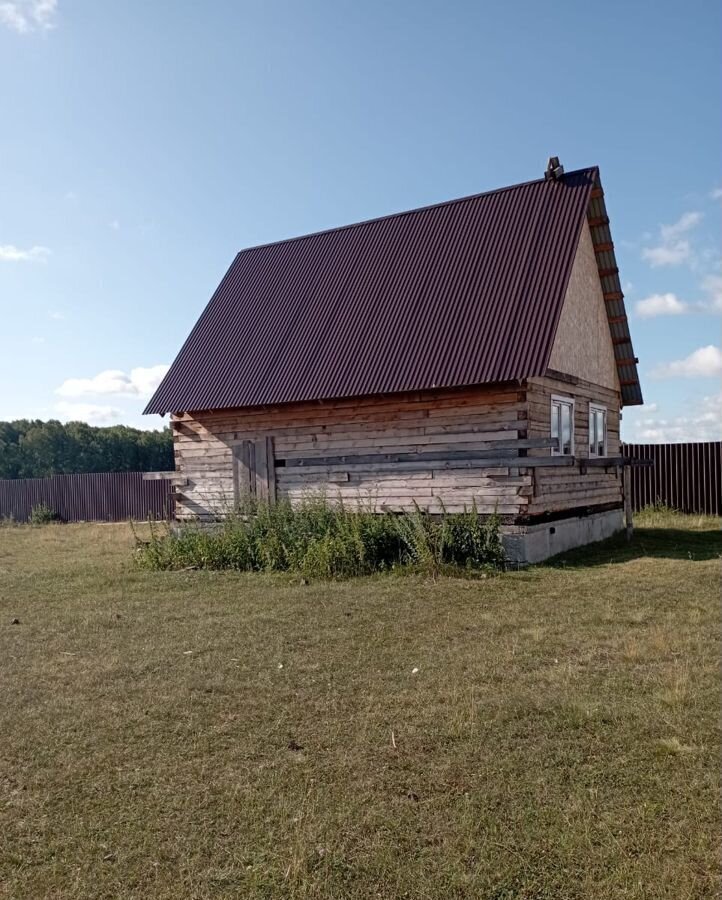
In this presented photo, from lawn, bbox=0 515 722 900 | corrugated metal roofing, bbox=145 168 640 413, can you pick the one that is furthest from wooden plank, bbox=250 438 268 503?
lawn, bbox=0 515 722 900

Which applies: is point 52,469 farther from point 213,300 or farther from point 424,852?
point 424,852

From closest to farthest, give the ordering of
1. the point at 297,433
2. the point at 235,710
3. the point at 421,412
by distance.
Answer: the point at 235,710 → the point at 421,412 → the point at 297,433

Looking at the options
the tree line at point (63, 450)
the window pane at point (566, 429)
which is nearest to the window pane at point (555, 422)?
the window pane at point (566, 429)

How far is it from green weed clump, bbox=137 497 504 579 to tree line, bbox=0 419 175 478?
42.2 metres

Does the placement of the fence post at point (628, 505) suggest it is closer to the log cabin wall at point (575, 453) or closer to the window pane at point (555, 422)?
the log cabin wall at point (575, 453)

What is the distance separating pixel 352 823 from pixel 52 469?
5347 cm

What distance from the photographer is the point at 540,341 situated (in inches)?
503

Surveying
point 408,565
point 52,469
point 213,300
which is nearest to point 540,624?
point 408,565

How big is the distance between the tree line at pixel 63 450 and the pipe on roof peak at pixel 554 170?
145 ft

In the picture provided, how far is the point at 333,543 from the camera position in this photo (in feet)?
40.0

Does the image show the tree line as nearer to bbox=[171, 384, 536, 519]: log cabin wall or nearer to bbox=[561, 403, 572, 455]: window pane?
bbox=[171, 384, 536, 519]: log cabin wall

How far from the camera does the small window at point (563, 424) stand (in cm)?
1472

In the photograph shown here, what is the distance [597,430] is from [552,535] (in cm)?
447

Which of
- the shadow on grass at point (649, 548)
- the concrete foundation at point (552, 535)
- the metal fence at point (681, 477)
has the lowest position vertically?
the shadow on grass at point (649, 548)
